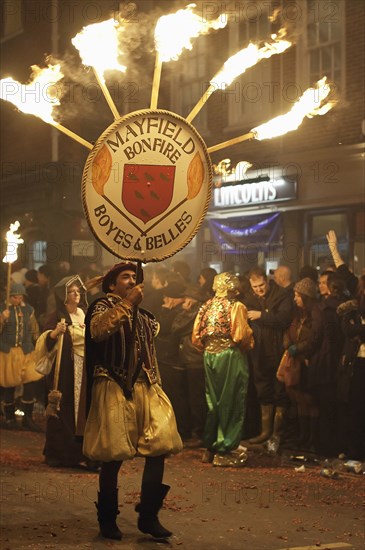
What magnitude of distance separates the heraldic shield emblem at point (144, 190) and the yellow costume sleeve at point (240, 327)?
11.2 feet

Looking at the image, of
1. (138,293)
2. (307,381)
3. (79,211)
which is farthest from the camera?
(79,211)

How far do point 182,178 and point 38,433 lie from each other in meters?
6.66

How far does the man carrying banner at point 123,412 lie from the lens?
666 cm

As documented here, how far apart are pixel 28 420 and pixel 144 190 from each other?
6.96 meters

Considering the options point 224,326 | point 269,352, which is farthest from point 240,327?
point 269,352

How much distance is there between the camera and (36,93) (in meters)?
7.59

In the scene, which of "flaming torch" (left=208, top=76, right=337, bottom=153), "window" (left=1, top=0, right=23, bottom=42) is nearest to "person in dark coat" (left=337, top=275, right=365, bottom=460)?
"flaming torch" (left=208, top=76, right=337, bottom=153)

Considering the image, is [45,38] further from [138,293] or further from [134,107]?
[138,293]

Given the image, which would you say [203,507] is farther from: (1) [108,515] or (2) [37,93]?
(2) [37,93]

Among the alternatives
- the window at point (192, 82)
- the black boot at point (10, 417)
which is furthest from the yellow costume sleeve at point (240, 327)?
the window at point (192, 82)

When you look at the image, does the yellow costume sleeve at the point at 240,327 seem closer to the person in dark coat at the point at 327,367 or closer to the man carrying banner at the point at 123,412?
the person in dark coat at the point at 327,367

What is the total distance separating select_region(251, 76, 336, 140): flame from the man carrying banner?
1.73 m

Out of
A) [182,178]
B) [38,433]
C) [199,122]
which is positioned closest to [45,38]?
[199,122]

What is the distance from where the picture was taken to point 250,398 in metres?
11.0
